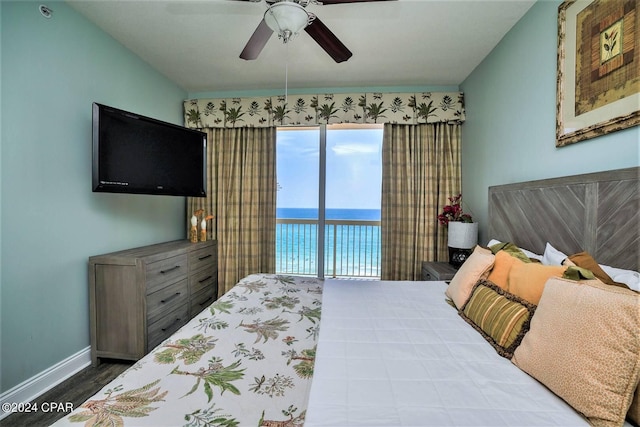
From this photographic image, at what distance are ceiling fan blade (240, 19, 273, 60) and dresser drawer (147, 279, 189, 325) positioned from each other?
6.71ft

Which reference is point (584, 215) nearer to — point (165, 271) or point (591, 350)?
point (591, 350)

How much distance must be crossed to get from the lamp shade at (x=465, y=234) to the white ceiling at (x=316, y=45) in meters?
1.64

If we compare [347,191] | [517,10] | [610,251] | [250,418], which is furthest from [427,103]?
[250,418]

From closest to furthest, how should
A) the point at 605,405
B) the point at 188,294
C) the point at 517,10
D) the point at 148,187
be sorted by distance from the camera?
the point at 605,405, the point at 517,10, the point at 148,187, the point at 188,294

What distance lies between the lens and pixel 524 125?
80.3 inches

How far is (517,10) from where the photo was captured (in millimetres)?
1999

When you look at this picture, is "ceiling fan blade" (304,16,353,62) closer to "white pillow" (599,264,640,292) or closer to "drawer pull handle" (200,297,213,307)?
"white pillow" (599,264,640,292)

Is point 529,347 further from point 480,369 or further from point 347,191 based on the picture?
point 347,191

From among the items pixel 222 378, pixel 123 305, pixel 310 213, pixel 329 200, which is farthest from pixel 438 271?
pixel 123 305

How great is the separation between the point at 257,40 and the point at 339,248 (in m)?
3.29

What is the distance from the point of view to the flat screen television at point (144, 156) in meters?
2.02

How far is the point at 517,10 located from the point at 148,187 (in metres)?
3.29

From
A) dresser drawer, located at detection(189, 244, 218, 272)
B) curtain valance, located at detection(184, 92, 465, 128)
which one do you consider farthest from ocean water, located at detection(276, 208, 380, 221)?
curtain valance, located at detection(184, 92, 465, 128)

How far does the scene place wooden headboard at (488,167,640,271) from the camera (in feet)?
3.84
